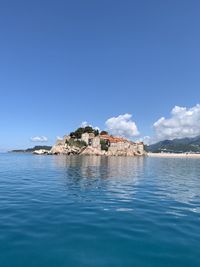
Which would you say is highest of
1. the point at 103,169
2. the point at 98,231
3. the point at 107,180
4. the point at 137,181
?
the point at 103,169

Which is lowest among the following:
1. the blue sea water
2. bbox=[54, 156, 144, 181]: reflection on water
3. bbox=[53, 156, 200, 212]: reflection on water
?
the blue sea water

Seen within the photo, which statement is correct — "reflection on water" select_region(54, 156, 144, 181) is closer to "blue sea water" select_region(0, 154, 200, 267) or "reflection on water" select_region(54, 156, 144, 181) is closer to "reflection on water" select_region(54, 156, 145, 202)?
"reflection on water" select_region(54, 156, 145, 202)

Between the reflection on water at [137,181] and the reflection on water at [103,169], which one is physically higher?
the reflection on water at [103,169]

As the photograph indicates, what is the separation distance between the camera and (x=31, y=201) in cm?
2266

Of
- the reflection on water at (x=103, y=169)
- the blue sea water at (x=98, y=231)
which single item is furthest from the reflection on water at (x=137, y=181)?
the blue sea water at (x=98, y=231)

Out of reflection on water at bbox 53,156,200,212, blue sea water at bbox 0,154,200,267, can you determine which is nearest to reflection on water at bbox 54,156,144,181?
reflection on water at bbox 53,156,200,212

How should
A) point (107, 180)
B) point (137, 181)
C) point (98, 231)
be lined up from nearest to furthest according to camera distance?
point (98, 231), point (107, 180), point (137, 181)

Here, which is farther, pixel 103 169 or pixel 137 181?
pixel 103 169

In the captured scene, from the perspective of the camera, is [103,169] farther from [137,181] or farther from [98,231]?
[98,231]

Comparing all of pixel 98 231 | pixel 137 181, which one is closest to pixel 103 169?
pixel 137 181

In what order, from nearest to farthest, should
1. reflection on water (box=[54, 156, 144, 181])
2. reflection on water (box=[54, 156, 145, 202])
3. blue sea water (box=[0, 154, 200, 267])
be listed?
blue sea water (box=[0, 154, 200, 267]), reflection on water (box=[54, 156, 145, 202]), reflection on water (box=[54, 156, 144, 181])

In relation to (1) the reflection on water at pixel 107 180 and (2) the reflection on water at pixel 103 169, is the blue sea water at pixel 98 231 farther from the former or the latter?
(2) the reflection on water at pixel 103 169

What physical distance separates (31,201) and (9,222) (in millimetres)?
6988

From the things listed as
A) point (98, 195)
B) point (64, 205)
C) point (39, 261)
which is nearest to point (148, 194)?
point (98, 195)
